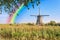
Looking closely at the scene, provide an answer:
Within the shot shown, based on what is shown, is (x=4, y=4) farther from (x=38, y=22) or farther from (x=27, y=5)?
(x=38, y=22)

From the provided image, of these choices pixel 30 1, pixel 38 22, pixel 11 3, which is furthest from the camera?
pixel 38 22

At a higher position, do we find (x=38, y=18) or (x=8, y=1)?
(x=8, y=1)

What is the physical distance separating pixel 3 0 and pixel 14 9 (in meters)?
1.00

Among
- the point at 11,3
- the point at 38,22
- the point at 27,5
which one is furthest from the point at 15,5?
the point at 38,22

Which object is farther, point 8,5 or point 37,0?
point 8,5

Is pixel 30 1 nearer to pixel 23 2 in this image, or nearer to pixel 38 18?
pixel 23 2

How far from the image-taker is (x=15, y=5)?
9.64 m

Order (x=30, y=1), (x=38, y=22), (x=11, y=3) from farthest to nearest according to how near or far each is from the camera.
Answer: (x=38, y=22) < (x=11, y=3) < (x=30, y=1)

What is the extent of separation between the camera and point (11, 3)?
9.55 metres

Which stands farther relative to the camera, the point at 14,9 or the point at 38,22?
the point at 38,22

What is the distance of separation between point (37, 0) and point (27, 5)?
487 mm

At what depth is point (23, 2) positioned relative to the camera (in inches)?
356

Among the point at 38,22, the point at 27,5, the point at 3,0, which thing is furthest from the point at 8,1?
the point at 38,22

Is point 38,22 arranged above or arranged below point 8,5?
below
